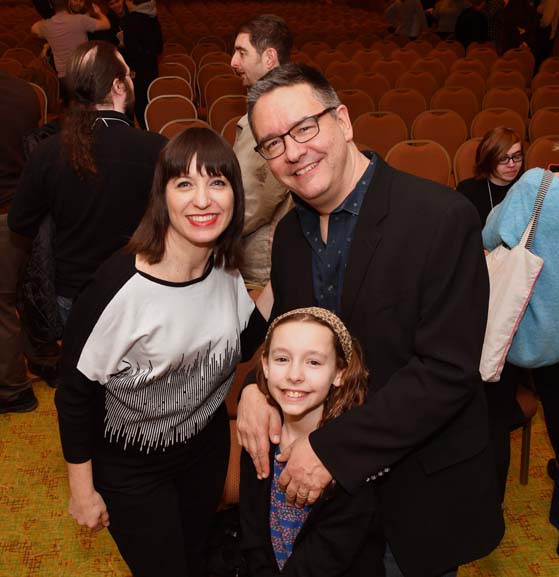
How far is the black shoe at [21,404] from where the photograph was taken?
3354mm

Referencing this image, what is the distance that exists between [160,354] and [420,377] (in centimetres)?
63

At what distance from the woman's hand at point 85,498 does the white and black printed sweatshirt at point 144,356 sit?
41 millimetres

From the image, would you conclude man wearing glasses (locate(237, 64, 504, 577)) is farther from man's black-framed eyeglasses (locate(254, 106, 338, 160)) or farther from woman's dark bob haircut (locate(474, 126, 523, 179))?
woman's dark bob haircut (locate(474, 126, 523, 179))

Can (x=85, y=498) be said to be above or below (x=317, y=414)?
below

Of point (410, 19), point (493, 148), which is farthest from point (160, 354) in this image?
point (410, 19)

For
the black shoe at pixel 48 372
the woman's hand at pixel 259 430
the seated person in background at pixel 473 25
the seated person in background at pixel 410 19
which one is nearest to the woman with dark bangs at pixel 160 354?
the woman's hand at pixel 259 430

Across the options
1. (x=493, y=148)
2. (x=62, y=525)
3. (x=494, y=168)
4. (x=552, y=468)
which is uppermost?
(x=493, y=148)

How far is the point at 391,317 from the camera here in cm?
130

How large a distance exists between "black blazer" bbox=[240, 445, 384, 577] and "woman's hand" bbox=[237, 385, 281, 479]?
2.4 inches

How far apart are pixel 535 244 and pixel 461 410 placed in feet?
2.42

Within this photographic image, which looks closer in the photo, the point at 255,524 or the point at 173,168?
the point at 173,168

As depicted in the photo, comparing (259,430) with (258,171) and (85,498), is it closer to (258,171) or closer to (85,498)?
(85,498)

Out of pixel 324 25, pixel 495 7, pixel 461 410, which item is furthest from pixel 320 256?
pixel 324 25

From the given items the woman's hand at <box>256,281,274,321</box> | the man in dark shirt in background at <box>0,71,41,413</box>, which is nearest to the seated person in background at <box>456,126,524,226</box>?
the woman's hand at <box>256,281,274,321</box>
